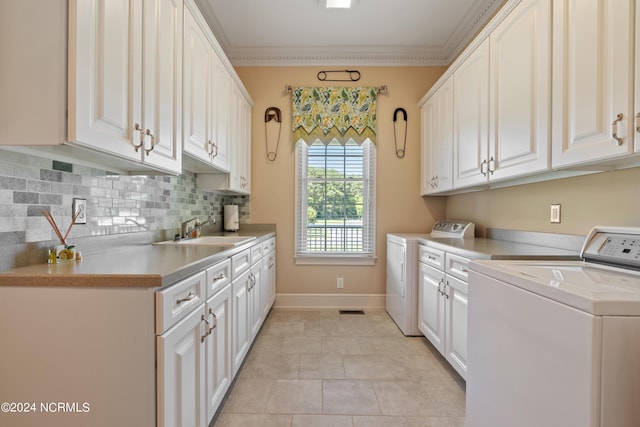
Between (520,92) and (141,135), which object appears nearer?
(141,135)

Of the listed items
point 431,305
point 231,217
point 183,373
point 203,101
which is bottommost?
point 431,305

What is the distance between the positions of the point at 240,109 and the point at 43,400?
2592 millimetres

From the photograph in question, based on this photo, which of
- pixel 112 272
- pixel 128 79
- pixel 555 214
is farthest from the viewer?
pixel 555 214

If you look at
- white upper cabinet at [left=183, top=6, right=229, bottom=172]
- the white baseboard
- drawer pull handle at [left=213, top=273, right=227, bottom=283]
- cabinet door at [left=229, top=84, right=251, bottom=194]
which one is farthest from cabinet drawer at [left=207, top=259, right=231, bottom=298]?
the white baseboard

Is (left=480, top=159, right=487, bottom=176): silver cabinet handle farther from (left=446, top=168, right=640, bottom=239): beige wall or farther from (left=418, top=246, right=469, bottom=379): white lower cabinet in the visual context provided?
(left=418, top=246, right=469, bottom=379): white lower cabinet

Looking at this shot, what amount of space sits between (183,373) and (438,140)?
2.81 metres

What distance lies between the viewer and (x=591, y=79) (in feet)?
4.15

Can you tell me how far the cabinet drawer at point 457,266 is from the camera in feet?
5.98

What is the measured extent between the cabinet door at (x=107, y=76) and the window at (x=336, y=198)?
89.0 inches

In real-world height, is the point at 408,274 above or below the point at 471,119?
below

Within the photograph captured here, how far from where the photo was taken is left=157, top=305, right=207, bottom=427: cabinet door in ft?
3.22

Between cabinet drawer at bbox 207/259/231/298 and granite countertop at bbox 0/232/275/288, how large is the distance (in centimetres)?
8

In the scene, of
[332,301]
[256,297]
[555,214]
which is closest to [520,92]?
[555,214]

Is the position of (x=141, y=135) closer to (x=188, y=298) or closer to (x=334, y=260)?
(x=188, y=298)
